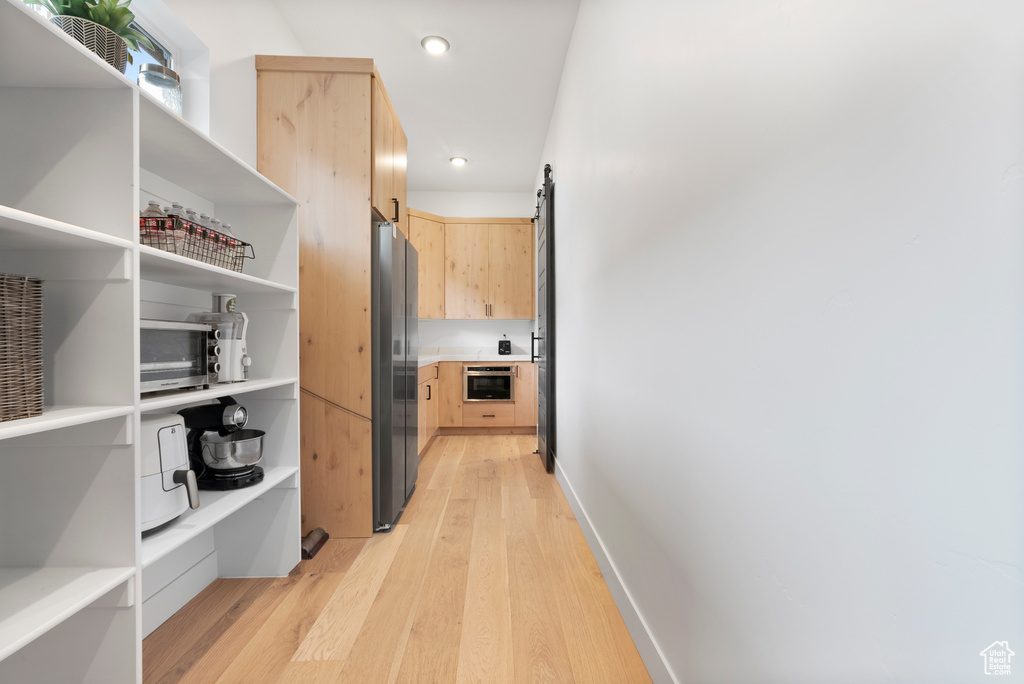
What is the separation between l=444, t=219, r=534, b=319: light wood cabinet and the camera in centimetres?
554

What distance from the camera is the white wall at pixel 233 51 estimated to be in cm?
202

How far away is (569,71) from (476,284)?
2.90 m

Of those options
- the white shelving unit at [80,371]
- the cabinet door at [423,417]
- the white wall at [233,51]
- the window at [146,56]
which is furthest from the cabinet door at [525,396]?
the white shelving unit at [80,371]

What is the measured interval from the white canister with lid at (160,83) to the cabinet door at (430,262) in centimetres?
375

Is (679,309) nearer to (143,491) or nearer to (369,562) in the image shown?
(143,491)

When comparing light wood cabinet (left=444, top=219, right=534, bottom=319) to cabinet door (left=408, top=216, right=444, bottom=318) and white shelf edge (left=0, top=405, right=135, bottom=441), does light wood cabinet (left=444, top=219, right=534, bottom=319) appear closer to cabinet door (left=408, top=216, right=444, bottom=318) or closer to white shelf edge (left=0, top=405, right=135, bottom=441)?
cabinet door (left=408, top=216, right=444, bottom=318)

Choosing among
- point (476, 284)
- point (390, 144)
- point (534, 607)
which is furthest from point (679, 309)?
point (476, 284)

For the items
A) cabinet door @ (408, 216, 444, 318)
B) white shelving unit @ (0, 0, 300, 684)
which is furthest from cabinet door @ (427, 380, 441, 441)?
white shelving unit @ (0, 0, 300, 684)

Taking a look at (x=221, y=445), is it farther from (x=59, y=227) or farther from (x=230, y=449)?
(x=59, y=227)

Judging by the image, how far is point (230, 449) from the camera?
5.99ft

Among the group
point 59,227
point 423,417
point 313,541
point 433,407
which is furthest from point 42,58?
point 433,407

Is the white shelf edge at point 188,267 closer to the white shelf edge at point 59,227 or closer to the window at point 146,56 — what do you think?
the white shelf edge at point 59,227

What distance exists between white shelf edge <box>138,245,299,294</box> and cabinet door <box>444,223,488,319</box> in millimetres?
3560

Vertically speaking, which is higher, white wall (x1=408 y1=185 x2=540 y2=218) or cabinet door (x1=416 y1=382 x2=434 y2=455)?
white wall (x1=408 y1=185 x2=540 y2=218)
